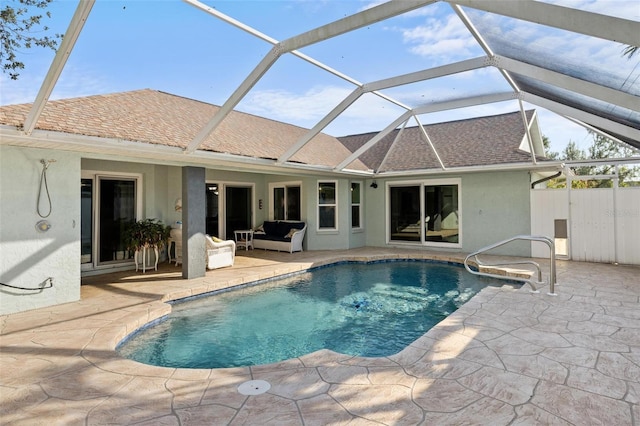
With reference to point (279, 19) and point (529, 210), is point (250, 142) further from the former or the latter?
point (529, 210)

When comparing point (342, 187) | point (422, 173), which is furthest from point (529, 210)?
point (342, 187)

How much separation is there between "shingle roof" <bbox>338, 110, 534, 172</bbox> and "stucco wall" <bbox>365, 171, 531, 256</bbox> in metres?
0.76

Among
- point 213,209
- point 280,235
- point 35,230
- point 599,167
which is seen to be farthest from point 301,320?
point 599,167

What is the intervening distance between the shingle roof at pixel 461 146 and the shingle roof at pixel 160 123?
1.82 meters

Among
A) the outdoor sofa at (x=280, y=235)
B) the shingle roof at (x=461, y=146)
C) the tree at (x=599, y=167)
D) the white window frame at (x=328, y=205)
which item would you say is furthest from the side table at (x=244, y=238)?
the tree at (x=599, y=167)

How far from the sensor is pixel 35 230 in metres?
6.12

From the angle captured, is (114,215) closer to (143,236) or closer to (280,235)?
(143,236)

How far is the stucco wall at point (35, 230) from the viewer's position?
582 centimetres

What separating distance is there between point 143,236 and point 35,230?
126 inches

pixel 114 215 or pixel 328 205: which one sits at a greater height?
pixel 328 205

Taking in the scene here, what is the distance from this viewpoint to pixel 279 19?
5285mm

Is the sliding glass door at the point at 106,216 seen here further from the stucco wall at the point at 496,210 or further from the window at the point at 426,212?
the stucco wall at the point at 496,210

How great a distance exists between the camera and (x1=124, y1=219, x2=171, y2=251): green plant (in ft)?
30.4

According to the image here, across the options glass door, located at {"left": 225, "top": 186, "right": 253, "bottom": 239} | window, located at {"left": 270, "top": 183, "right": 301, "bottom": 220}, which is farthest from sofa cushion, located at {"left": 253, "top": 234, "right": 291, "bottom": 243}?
window, located at {"left": 270, "top": 183, "right": 301, "bottom": 220}
